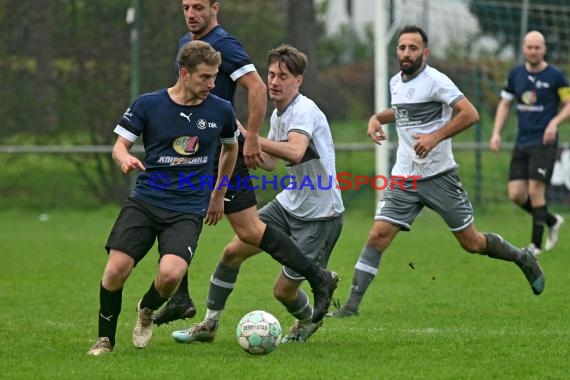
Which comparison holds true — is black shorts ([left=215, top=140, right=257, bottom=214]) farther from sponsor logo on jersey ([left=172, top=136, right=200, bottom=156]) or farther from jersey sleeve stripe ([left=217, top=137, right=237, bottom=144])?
sponsor logo on jersey ([left=172, top=136, right=200, bottom=156])

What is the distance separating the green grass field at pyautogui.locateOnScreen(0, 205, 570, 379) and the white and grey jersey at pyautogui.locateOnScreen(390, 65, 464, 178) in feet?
3.56

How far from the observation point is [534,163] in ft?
38.2

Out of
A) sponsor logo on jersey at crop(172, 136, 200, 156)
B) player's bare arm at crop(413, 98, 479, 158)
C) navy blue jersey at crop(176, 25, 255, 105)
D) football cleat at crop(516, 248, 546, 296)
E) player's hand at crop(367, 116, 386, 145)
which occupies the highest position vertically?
navy blue jersey at crop(176, 25, 255, 105)

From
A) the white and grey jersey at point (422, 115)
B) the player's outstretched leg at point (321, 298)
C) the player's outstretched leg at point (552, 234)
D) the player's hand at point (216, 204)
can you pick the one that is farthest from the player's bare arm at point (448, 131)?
the player's outstretched leg at point (552, 234)

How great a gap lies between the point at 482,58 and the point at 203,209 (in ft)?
38.0

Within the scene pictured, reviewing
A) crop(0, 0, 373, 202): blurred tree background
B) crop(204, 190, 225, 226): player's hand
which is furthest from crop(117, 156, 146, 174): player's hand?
crop(0, 0, 373, 202): blurred tree background

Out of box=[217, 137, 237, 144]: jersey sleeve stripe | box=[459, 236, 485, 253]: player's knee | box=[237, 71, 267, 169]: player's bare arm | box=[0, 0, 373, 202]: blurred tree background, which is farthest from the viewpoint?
box=[0, 0, 373, 202]: blurred tree background

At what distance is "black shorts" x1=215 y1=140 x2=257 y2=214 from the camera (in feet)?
22.7

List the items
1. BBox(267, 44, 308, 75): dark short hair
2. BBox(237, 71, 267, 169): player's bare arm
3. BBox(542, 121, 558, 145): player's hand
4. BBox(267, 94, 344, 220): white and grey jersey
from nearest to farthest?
BBox(237, 71, 267, 169): player's bare arm
BBox(267, 44, 308, 75): dark short hair
BBox(267, 94, 344, 220): white and grey jersey
BBox(542, 121, 558, 145): player's hand

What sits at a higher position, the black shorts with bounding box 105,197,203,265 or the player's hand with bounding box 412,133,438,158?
the black shorts with bounding box 105,197,203,265

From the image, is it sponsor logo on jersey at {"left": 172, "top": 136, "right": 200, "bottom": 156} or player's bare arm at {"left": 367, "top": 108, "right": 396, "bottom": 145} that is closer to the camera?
sponsor logo on jersey at {"left": 172, "top": 136, "right": 200, "bottom": 156}

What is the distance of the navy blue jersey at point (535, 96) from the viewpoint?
11.8 m

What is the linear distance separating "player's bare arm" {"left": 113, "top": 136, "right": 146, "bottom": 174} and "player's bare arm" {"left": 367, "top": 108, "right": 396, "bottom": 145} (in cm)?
239

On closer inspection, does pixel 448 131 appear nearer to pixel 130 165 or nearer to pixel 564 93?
pixel 130 165
